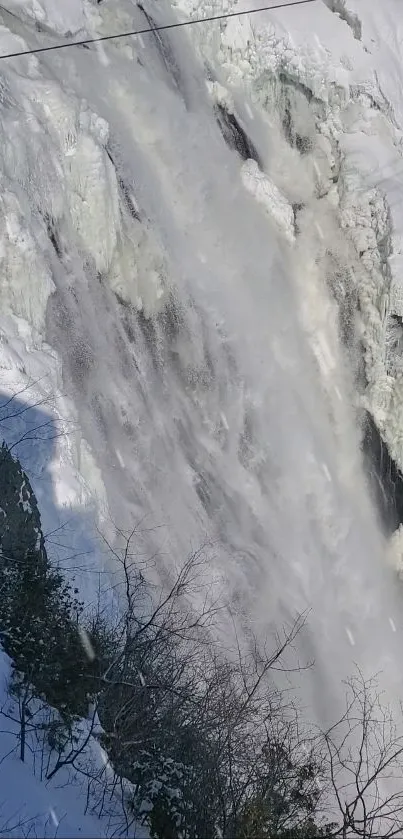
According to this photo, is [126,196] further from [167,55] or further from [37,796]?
[37,796]

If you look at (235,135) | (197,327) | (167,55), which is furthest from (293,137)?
(197,327)

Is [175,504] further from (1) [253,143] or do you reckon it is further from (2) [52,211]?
(1) [253,143]

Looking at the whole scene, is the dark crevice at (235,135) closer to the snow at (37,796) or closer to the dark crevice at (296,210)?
the dark crevice at (296,210)

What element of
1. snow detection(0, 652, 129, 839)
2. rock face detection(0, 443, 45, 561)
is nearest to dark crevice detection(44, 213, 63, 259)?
rock face detection(0, 443, 45, 561)

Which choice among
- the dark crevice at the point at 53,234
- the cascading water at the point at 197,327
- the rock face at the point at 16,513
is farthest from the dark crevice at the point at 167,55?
the rock face at the point at 16,513

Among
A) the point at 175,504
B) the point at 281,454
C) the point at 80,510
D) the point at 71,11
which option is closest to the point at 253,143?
the point at 71,11
